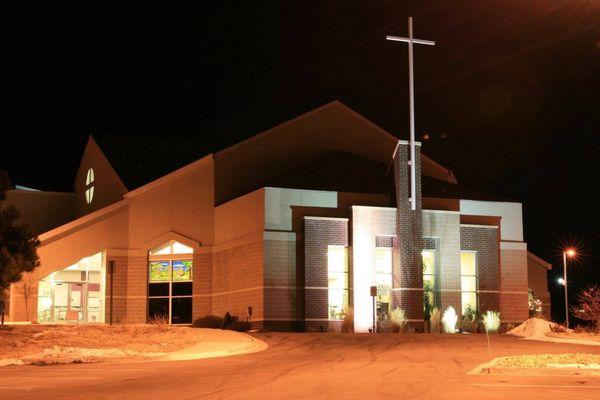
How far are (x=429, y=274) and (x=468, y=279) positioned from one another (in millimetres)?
2234

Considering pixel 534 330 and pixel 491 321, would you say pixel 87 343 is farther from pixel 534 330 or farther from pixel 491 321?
pixel 491 321

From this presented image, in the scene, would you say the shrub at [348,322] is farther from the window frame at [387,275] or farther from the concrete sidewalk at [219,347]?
the concrete sidewalk at [219,347]

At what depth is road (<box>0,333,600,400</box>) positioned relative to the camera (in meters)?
15.6

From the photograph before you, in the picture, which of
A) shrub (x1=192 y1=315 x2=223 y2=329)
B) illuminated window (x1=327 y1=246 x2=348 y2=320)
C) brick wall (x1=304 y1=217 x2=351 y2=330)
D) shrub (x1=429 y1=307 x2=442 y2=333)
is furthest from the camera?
shrub (x1=192 y1=315 x2=223 y2=329)

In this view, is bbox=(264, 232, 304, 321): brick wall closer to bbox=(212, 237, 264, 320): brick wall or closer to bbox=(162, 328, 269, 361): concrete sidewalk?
bbox=(212, 237, 264, 320): brick wall

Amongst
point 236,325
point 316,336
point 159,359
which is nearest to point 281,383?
point 159,359

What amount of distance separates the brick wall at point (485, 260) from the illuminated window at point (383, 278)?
390 centimetres

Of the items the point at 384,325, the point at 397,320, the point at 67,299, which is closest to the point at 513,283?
the point at 397,320

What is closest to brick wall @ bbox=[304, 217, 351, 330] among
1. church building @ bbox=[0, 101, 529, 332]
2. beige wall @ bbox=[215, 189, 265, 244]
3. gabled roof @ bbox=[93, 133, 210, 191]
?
church building @ bbox=[0, 101, 529, 332]

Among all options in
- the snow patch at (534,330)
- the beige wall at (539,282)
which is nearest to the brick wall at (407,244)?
the snow patch at (534,330)

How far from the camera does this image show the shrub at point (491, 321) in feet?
130

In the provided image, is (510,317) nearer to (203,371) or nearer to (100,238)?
(100,238)

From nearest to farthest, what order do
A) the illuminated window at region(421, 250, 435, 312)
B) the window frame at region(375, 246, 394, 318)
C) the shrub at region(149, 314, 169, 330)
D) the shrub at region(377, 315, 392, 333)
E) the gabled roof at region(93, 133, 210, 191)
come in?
the shrub at region(149, 314, 169, 330), the shrub at region(377, 315, 392, 333), the window frame at region(375, 246, 394, 318), the illuminated window at region(421, 250, 435, 312), the gabled roof at region(93, 133, 210, 191)

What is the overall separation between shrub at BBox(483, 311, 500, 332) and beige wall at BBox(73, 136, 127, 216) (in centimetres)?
2014
